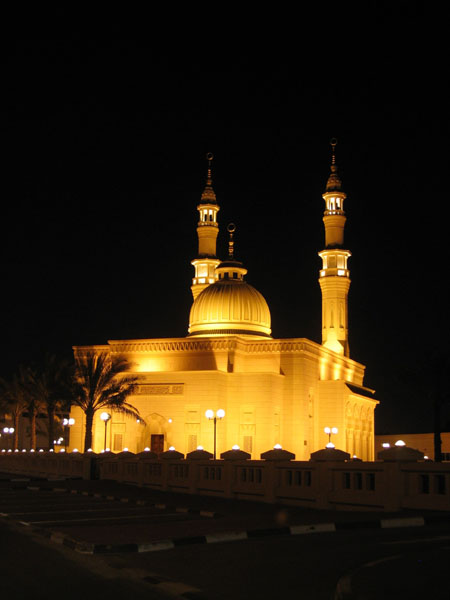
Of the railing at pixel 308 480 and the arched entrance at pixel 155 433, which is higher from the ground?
the arched entrance at pixel 155 433

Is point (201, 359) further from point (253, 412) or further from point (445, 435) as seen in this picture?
point (445, 435)

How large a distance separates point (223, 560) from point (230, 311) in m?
42.3

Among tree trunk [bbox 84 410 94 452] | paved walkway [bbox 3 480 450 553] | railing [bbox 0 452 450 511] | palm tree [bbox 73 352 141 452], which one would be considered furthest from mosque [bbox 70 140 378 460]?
paved walkway [bbox 3 480 450 553]

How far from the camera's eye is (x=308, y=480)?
16938 millimetres

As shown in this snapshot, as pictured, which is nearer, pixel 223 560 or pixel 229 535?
pixel 223 560

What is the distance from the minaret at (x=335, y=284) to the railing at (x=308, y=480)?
3094 centimetres

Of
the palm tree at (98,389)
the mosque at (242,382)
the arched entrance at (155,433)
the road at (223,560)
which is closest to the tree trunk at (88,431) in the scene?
the palm tree at (98,389)

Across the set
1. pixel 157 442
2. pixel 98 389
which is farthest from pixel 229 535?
pixel 157 442

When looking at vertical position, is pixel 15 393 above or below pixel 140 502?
above

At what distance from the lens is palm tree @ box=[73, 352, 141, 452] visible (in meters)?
41.7

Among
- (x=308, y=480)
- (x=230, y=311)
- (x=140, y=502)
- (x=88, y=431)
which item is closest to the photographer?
(x=308, y=480)

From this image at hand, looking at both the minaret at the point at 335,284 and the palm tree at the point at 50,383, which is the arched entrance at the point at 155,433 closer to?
the palm tree at the point at 50,383

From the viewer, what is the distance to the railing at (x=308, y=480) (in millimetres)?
14633

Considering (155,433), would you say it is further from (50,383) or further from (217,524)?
(217,524)
